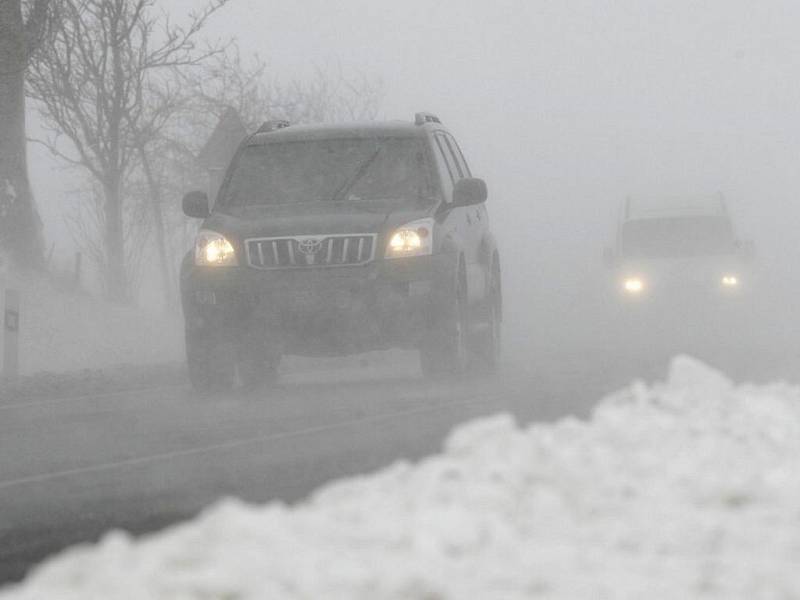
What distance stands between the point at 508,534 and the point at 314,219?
8704 mm

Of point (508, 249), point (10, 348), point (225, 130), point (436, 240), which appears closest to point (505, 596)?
point (436, 240)

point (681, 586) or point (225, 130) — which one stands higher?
point (225, 130)

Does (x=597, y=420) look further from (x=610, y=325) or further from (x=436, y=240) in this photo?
(x=610, y=325)

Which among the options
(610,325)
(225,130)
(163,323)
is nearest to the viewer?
(610,325)

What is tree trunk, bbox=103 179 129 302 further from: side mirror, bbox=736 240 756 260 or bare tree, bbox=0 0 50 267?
side mirror, bbox=736 240 756 260

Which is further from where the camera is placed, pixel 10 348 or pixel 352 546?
pixel 10 348

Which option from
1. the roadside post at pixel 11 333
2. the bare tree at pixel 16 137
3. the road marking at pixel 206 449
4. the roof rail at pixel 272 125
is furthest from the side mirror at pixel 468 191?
the bare tree at pixel 16 137

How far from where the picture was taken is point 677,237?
24547 mm

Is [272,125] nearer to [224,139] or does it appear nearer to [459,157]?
[459,157]

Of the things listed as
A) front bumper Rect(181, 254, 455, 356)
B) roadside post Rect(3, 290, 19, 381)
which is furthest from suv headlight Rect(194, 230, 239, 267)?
roadside post Rect(3, 290, 19, 381)

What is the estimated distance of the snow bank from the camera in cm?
432

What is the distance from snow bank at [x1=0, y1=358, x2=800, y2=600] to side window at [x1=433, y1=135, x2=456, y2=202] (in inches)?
297

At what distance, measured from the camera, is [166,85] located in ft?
153

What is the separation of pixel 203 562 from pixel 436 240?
903 centimetres
